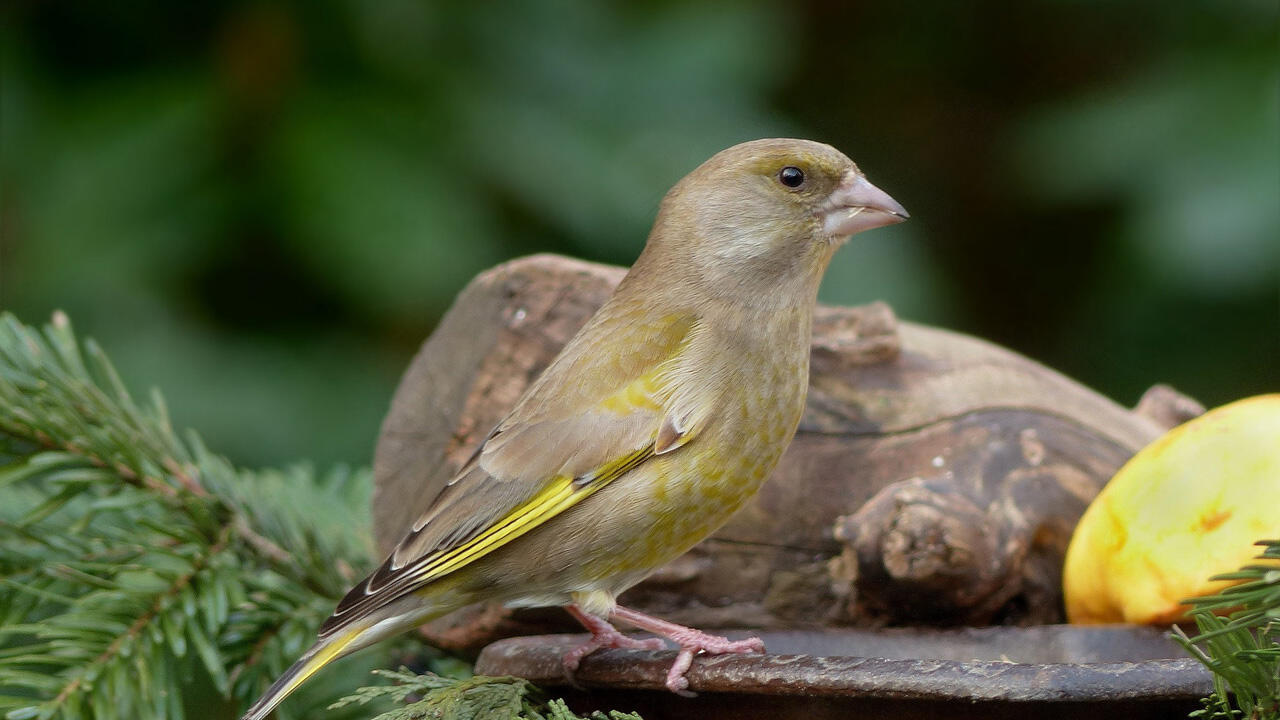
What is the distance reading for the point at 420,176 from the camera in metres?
4.07

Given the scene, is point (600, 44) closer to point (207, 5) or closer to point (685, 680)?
point (207, 5)

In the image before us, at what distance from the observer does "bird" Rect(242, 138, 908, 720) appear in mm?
2213

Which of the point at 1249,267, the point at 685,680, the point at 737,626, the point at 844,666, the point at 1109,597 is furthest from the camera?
the point at 1249,267

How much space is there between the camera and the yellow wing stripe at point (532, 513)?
2195 millimetres

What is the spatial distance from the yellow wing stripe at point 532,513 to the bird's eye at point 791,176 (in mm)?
593

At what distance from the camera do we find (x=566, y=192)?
165 inches

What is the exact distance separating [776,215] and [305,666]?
3.71ft

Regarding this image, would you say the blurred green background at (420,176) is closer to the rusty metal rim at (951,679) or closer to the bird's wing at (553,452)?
the bird's wing at (553,452)

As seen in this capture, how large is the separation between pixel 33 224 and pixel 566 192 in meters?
1.58

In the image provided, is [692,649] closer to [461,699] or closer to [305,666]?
[461,699]

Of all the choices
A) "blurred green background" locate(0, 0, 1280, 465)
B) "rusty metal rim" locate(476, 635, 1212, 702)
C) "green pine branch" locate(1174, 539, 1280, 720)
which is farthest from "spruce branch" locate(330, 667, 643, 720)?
"blurred green background" locate(0, 0, 1280, 465)

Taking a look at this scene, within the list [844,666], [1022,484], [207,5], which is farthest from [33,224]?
[844,666]

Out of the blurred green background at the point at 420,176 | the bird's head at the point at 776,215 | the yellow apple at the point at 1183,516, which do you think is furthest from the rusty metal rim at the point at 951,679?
the blurred green background at the point at 420,176

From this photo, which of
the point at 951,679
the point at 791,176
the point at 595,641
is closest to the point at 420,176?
the point at 791,176
